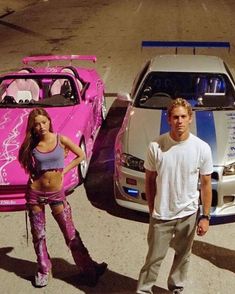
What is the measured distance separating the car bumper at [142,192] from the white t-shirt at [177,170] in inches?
58.1

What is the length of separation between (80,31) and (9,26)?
363 centimetres

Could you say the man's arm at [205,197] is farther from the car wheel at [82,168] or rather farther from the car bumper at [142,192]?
the car wheel at [82,168]

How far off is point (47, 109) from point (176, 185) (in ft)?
11.7

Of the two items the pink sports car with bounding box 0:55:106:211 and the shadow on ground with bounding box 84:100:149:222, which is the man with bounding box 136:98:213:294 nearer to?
the shadow on ground with bounding box 84:100:149:222

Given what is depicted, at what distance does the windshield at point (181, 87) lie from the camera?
631 cm

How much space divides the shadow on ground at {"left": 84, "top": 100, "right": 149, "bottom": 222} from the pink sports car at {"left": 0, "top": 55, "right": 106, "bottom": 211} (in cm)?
20

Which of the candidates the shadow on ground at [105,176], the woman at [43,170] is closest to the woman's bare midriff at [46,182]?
the woman at [43,170]

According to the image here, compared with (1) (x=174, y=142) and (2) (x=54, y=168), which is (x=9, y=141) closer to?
(2) (x=54, y=168)

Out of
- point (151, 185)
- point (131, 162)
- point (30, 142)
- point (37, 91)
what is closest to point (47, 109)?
point (37, 91)

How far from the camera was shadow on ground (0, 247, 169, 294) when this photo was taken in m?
4.34

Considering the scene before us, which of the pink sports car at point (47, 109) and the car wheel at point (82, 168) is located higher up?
the pink sports car at point (47, 109)

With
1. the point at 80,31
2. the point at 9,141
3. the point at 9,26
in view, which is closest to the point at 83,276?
the point at 9,141

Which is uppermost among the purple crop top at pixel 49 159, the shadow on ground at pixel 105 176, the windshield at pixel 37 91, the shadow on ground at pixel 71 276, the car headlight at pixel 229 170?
the windshield at pixel 37 91

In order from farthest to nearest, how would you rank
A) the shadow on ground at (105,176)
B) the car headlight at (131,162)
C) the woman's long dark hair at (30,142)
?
the shadow on ground at (105,176), the car headlight at (131,162), the woman's long dark hair at (30,142)
